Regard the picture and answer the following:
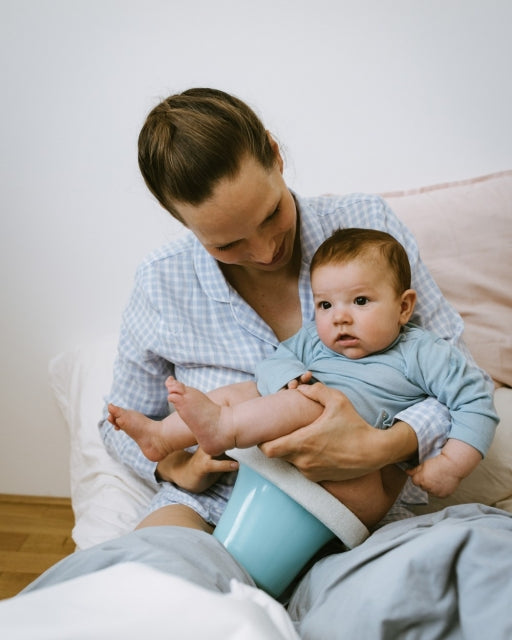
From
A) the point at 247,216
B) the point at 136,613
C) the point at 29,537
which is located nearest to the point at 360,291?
the point at 247,216

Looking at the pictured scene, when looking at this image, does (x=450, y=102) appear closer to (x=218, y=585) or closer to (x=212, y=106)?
(x=212, y=106)

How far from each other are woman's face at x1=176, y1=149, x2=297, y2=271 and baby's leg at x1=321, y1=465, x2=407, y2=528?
44cm

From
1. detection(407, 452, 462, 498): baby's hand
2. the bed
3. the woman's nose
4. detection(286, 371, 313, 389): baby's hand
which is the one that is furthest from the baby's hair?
the bed

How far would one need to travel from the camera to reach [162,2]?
1.87 m

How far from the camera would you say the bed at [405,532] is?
0.71m

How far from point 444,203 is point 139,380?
93cm

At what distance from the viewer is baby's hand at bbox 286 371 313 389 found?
118 centimetres

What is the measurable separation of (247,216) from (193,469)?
20.4 inches

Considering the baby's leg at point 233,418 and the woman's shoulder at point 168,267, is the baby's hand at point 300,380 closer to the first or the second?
the baby's leg at point 233,418

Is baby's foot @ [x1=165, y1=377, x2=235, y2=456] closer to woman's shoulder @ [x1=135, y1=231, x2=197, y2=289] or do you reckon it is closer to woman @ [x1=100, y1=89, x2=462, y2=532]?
woman @ [x1=100, y1=89, x2=462, y2=532]

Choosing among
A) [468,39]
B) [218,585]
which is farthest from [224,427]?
[468,39]

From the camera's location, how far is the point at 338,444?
111 cm

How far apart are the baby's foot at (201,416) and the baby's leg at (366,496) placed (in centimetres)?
20

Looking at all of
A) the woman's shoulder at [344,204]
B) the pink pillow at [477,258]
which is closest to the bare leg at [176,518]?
the woman's shoulder at [344,204]
